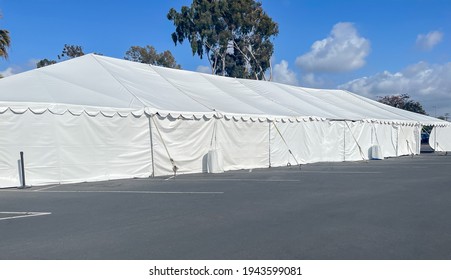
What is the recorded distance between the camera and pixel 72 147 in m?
13.1

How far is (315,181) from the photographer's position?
1305 centimetres

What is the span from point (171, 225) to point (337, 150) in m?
16.3

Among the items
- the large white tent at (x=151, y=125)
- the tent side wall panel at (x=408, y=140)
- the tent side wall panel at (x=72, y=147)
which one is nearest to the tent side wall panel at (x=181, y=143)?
the large white tent at (x=151, y=125)

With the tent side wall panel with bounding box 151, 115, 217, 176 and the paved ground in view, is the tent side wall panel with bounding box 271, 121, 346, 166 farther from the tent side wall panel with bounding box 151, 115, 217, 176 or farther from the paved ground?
the paved ground

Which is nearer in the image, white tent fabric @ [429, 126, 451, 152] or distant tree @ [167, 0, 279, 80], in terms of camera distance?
white tent fabric @ [429, 126, 451, 152]

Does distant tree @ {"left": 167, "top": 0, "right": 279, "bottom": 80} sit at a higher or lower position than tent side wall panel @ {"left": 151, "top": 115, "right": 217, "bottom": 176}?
higher

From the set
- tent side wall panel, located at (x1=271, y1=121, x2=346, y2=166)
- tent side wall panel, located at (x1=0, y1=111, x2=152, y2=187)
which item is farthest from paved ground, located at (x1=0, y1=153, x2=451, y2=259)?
tent side wall panel, located at (x1=271, y1=121, x2=346, y2=166)

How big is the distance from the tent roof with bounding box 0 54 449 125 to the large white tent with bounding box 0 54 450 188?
0.12 ft

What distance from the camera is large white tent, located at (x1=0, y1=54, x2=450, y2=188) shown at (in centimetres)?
1262

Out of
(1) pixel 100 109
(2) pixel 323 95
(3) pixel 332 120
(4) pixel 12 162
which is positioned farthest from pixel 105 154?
(2) pixel 323 95

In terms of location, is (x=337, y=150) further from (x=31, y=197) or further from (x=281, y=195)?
(x=31, y=197)

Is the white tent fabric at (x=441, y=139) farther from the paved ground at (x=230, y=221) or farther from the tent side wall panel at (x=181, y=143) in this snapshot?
the tent side wall panel at (x=181, y=143)

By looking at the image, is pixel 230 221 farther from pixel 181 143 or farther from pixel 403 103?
pixel 403 103

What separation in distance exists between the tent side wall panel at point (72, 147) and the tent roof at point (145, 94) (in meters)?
0.37
